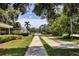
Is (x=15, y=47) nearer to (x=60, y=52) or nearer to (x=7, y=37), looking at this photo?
(x=7, y=37)

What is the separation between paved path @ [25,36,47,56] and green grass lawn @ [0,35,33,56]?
109 millimetres

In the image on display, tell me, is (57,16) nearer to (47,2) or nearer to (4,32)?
(47,2)

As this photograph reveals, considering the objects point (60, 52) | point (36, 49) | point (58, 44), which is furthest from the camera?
point (58, 44)

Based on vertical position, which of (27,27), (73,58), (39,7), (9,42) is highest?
(39,7)

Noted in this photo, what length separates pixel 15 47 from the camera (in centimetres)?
506

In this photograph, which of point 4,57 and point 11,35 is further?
point 11,35

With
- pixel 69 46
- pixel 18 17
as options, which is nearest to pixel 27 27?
pixel 18 17

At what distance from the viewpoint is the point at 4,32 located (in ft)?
16.9

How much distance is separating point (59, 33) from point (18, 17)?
110 centimetres

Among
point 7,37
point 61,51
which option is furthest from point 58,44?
point 7,37

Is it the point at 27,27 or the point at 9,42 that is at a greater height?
the point at 27,27

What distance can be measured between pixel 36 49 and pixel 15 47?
515mm

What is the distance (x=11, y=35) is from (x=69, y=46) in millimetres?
1460

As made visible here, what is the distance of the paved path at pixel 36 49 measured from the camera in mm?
4957
